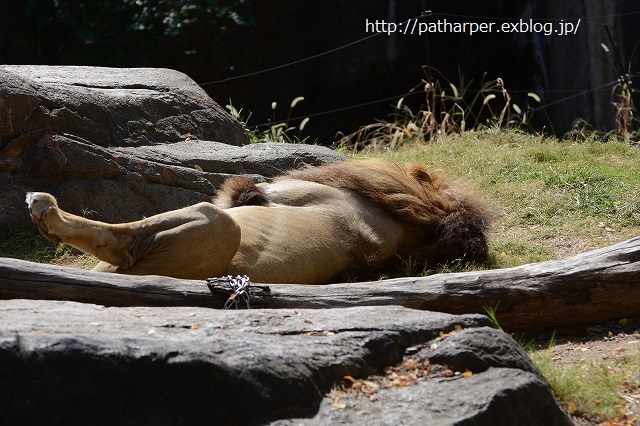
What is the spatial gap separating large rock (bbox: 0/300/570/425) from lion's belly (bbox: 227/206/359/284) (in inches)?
54.5

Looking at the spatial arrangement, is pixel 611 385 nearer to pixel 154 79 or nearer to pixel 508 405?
pixel 508 405

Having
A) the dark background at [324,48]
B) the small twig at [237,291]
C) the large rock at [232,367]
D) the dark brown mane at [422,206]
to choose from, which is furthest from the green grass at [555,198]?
the dark background at [324,48]

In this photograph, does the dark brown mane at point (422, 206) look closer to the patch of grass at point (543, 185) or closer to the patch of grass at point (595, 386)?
the patch of grass at point (543, 185)

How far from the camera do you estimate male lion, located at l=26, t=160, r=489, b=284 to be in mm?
4625

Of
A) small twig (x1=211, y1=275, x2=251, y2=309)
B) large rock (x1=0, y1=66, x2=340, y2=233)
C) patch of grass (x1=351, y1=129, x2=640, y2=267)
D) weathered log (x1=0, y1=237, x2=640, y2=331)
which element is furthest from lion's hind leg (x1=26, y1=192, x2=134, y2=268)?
patch of grass (x1=351, y1=129, x2=640, y2=267)

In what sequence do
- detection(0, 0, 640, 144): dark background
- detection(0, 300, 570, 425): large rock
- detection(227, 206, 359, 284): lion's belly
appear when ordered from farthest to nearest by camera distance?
detection(0, 0, 640, 144): dark background
detection(227, 206, 359, 284): lion's belly
detection(0, 300, 570, 425): large rock

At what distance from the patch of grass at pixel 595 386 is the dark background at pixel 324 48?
A: 8057mm

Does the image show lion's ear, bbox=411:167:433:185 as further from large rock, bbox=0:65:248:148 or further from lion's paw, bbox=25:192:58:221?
lion's paw, bbox=25:192:58:221

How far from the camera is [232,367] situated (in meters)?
3.04

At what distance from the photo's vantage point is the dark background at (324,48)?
1208cm

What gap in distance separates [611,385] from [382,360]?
1.08 m

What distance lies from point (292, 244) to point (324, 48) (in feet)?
26.8

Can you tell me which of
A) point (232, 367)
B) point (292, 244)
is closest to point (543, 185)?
point (292, 244)

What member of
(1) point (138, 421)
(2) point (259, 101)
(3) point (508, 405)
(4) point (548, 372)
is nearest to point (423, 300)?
(4) point (548, 372)
